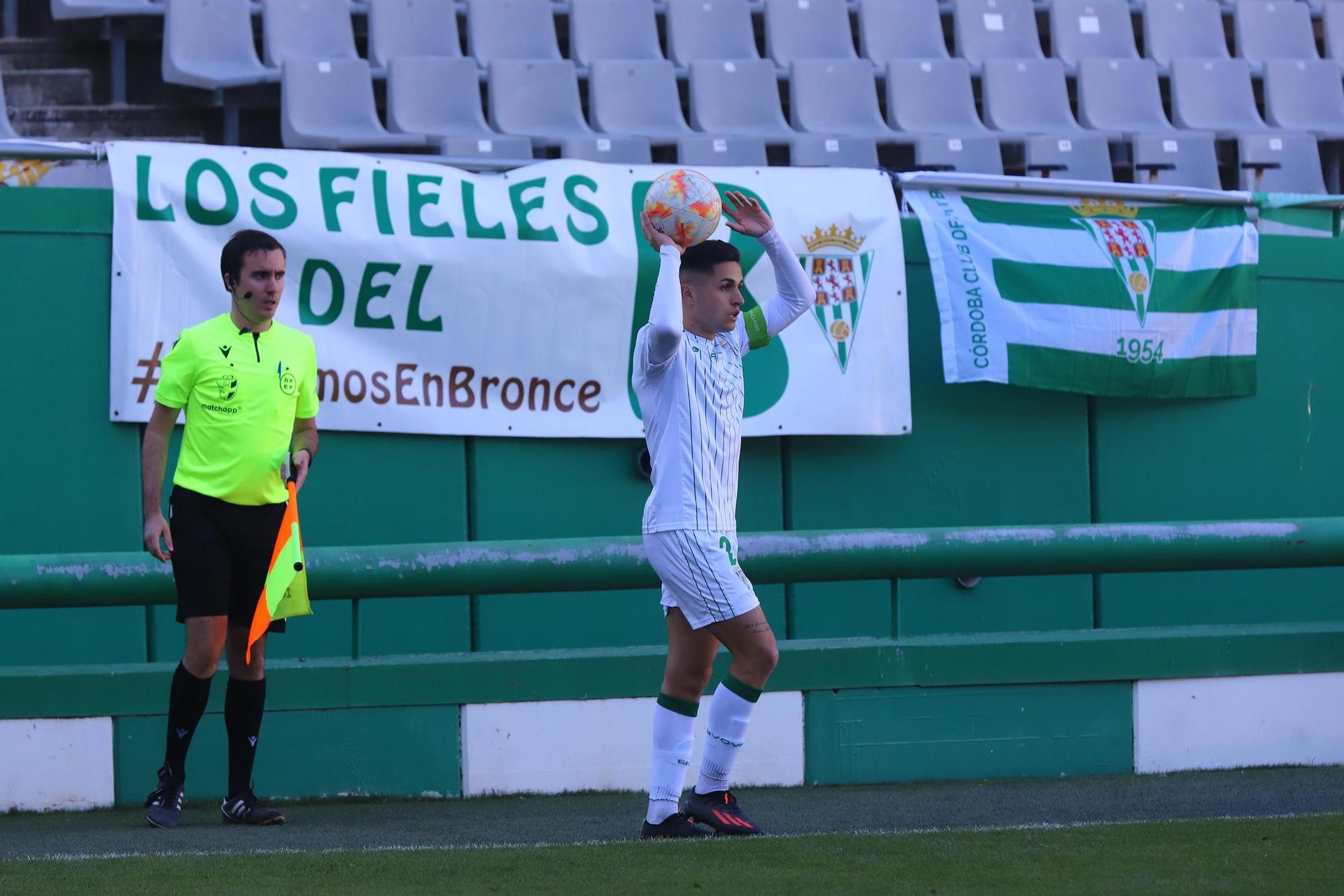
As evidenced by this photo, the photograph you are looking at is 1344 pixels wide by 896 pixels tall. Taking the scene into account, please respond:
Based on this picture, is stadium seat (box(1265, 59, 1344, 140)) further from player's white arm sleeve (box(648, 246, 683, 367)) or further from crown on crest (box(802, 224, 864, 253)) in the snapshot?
player's white arm sleeve (box(648, 246, 683, 367))

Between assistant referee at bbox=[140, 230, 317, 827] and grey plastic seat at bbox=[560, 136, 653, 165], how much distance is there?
4.41 metres

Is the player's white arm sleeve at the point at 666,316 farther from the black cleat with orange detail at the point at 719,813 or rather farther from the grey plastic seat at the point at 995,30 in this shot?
the grey plastic seat at the point at 995,30

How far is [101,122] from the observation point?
32.0 ft

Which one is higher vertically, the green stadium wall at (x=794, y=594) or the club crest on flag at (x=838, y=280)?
the club crest on flag at (x=838, y=280)

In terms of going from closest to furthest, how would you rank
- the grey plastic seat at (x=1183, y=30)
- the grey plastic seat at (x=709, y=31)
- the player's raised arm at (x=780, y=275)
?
the player's raised arm at (x=780, y=275) < the grey plastic seat at (x=709, y=31) < the grey plastic seat at (x=1183, y=30)

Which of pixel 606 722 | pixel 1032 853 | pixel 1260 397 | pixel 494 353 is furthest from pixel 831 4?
pixel 1032 853

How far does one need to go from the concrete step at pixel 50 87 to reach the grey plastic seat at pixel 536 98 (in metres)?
2.44

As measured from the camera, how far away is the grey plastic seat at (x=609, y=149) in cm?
934

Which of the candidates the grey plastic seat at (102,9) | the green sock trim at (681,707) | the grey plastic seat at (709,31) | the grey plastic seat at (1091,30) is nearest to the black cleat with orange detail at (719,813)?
the green sock trim at (681,707)

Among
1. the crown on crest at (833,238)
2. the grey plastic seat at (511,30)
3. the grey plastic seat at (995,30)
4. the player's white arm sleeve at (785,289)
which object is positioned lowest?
the player's white arm sleeve at (785,289)

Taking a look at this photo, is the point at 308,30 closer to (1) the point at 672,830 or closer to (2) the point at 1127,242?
(2) the point at 1127,242

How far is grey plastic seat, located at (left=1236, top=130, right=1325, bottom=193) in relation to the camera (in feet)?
35.5

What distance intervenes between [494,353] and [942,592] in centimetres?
209

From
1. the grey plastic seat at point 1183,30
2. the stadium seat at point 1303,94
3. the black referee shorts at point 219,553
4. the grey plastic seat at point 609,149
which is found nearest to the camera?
the black referee shorts at point 219,553
